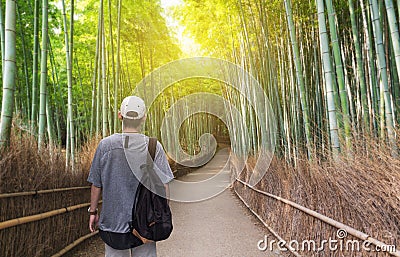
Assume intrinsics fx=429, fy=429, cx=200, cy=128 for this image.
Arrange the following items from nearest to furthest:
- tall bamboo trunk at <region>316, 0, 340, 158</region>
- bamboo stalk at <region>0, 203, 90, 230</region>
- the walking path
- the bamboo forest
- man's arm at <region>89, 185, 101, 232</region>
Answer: man's arm at <region>89, 185, 101, 232</region> → bamboo stalk at <region>0, 203, 90, 230</region> → the bamboo forest → tall bamboo trunk at <region>316, 0, 340, 158</region> → the walking path

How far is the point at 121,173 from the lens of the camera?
2.11 m

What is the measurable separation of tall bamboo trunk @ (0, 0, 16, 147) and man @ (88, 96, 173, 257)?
3.57 feet

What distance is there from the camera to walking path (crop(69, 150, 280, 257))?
432 cm

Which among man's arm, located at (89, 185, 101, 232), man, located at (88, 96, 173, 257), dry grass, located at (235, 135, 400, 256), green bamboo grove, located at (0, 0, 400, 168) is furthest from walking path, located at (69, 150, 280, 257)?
man, located at (88, 96, 173, 257)

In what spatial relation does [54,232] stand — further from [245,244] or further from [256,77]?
[256,77]

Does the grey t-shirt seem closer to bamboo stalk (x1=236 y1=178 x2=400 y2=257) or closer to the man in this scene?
the man

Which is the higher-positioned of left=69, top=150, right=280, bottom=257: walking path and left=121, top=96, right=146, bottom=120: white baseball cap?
left=121, top=96, right=146, bottom=120: white baseball cap

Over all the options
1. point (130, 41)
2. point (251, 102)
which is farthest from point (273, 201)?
point (130, 41)

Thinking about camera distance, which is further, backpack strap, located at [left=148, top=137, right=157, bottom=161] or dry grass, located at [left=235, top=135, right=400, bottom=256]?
dry grass, located at [left=235, top=135, right=400, bottom=256]

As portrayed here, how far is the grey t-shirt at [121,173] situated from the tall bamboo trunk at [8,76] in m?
1.10

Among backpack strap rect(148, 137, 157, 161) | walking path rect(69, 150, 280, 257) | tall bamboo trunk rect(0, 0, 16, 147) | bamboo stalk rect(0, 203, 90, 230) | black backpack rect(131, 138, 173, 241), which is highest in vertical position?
tall bamboo trunk rect(0, 0, 16, 147)

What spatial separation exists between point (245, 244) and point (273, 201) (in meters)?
0.78

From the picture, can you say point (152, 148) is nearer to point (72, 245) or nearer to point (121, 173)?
point (121, 173)

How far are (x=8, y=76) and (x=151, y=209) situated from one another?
158 cm
